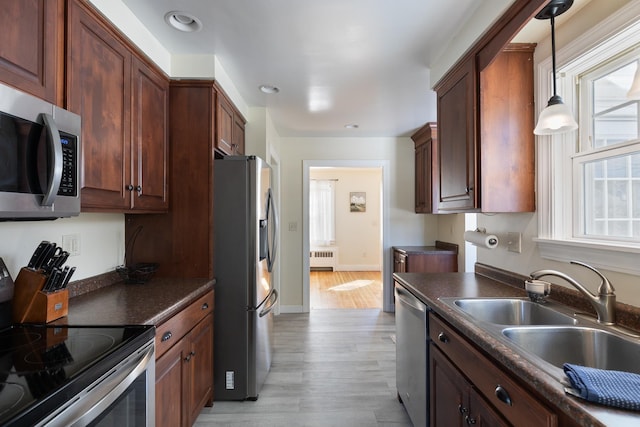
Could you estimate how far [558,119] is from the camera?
137cm

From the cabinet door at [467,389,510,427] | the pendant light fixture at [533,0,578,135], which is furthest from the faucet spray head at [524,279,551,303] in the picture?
the pendant light fixture at [533,0,578,135]

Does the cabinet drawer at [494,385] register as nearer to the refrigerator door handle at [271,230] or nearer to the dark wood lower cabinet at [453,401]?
the dark wood lower cabinet at [453,401]

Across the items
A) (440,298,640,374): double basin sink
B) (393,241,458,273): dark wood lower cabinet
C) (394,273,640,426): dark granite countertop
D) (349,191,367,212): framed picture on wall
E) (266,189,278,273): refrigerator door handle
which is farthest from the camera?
(349,191,367,212): framed picture on wall

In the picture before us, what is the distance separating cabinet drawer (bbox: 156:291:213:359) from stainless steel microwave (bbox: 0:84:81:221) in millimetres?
658

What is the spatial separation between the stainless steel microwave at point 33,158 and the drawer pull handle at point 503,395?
1.61 m

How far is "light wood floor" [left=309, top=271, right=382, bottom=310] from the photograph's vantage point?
4.79 metres

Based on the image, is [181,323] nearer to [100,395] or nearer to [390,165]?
[100,395]

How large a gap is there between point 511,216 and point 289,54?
1.82 metres

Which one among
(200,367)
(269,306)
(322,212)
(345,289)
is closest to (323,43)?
(269,306)

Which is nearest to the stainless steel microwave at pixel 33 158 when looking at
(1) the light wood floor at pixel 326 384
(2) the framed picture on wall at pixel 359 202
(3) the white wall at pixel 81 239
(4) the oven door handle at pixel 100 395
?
→ (3) the white wall at pixel 81 239

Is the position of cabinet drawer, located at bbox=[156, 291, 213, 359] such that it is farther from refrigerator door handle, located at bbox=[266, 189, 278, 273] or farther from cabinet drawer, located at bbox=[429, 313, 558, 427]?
cabinet drawer, located at bbox=[429, 313, 558, 427]

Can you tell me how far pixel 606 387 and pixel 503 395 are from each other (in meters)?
0.32

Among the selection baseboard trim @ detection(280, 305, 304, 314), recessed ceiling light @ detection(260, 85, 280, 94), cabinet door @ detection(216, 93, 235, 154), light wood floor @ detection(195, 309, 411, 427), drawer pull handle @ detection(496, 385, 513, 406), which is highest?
recessed ceiling light @ detection(260, 85, 280, 94)

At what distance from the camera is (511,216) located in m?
1.97
